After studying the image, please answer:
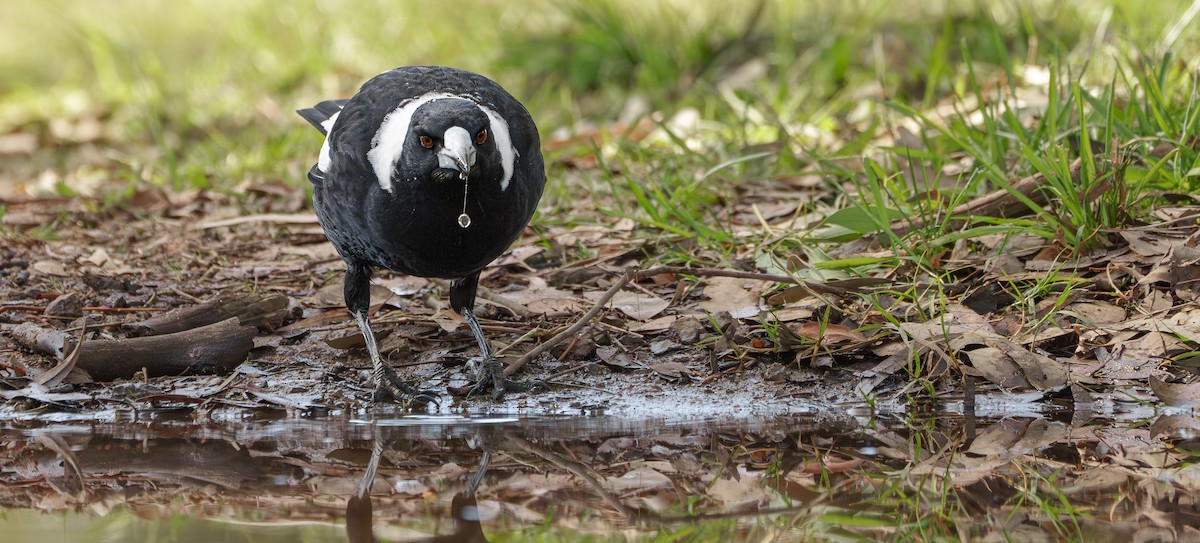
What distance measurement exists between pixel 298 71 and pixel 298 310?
4312 millimetres

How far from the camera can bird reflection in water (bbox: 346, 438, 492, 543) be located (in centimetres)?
234

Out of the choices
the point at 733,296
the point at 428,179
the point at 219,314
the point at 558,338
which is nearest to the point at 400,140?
the point at 428,179

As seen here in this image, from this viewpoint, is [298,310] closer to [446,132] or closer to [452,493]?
[446,132]

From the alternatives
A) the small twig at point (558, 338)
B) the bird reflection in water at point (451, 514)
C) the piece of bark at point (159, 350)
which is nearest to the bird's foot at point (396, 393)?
the small twig at point (558, 338)

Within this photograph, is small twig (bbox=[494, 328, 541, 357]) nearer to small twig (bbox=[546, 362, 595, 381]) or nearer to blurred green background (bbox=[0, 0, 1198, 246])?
small twig (bbox=[546, 362, 595, 381])

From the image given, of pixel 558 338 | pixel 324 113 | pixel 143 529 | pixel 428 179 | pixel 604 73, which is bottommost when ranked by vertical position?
pixel 143 529

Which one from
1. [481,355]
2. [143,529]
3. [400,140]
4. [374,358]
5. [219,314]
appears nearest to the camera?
[143,529]

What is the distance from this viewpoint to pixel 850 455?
118 inches

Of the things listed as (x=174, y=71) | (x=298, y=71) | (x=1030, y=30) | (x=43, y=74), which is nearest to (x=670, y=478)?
(x=1030, y=30)

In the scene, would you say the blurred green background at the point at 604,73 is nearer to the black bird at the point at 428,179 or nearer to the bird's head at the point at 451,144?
the black bird at the point at 428,179

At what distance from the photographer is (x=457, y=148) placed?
3.43m

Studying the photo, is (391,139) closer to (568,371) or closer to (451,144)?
(451,144)

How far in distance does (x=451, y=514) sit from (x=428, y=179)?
137 centimetres

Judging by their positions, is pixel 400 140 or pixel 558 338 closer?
pixel 400 140
